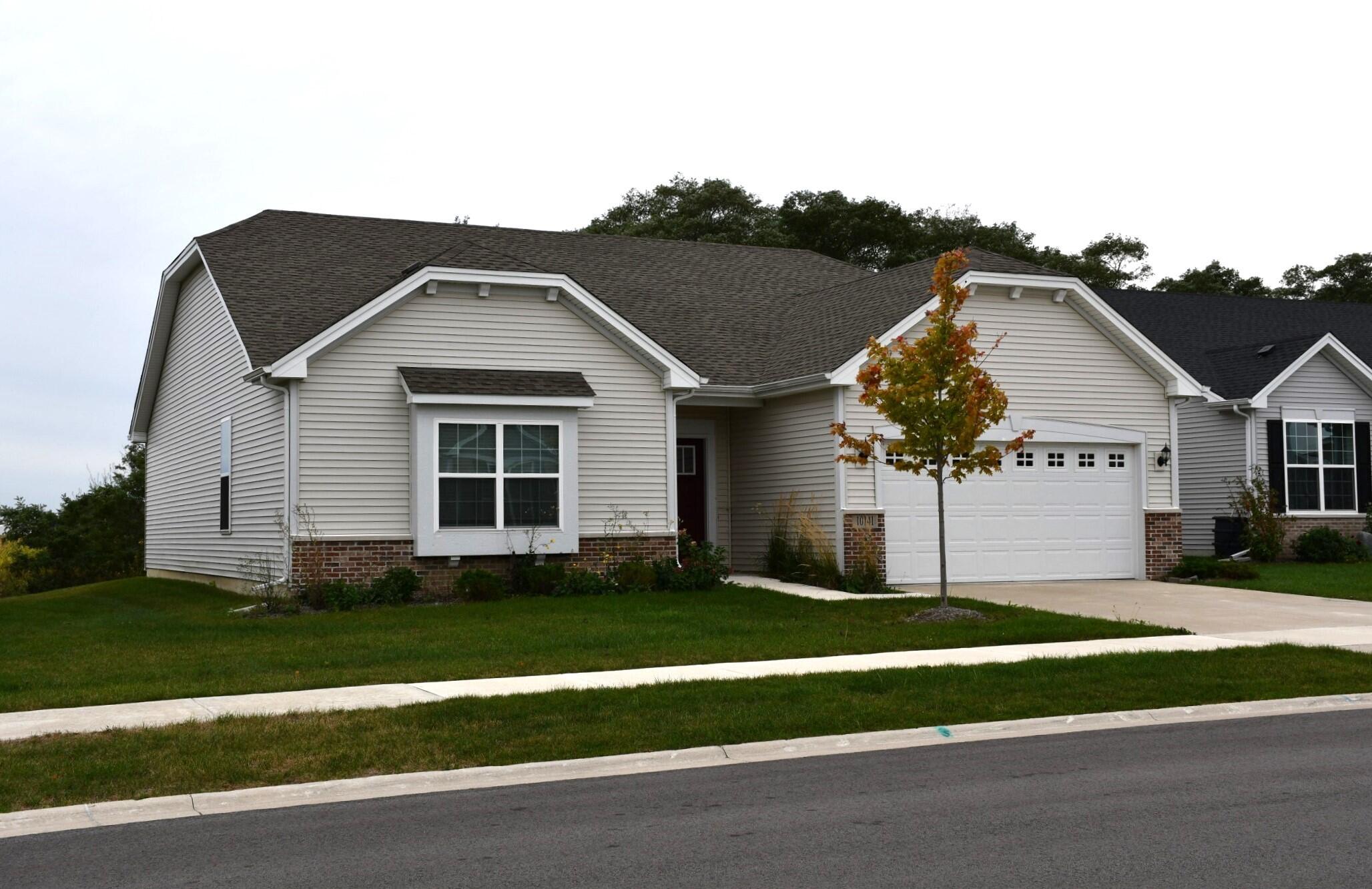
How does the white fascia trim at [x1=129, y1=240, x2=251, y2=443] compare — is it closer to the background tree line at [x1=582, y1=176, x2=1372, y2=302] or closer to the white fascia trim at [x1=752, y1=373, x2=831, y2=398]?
the white fascia trim at [x1=752, y1=373, x2=831, y2=398]

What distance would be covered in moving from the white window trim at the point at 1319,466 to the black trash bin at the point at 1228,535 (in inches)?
42.1

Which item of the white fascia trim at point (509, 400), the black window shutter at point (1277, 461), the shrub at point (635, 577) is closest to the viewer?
the white fascia trim at point (509, 400)

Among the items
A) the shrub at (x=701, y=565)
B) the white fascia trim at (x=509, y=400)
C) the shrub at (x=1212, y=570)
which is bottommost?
the shrub at (x=1212, y=570)

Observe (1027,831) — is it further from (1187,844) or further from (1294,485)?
(1294,485)

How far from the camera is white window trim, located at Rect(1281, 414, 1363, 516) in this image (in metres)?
28.2

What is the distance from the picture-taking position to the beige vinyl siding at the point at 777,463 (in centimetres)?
2234

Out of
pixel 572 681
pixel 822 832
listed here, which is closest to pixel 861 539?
pixel 572 681

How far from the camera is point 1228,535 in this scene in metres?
28.4

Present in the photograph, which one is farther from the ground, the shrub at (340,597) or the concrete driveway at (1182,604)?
the shrub at (340,597)

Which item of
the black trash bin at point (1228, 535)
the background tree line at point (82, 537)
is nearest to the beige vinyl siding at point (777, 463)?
the black trash bin at point (1228, 535)

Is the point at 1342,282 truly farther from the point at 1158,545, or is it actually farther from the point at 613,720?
the point at 613,720

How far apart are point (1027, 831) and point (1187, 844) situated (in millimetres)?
787

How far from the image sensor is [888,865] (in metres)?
6.54

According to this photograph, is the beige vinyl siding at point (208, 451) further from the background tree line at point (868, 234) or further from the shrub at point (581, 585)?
the background tree line at point (868, 234)
